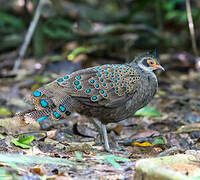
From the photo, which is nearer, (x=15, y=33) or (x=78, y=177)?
(x=78, y=177)

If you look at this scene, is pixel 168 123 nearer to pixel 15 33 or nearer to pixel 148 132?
pixel 148 132

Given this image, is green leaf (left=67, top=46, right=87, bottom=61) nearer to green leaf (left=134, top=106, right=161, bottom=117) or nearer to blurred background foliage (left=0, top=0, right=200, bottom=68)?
blurred background foliage (left=0, top=0, right=200, bottom=68)

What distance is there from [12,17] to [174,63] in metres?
4.34

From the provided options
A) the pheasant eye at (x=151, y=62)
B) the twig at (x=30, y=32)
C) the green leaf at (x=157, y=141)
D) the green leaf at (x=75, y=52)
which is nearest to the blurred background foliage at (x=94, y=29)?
the green leaf at (x=75, y=52)

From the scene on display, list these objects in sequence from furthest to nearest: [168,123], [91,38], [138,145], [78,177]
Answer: [91,38] < [168,123] < [138,145] < [78,177]

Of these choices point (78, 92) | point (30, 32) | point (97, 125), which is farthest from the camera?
point (30, 32)

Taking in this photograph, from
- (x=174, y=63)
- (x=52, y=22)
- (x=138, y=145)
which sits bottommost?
(x=138, y=145)

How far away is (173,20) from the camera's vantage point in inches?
422

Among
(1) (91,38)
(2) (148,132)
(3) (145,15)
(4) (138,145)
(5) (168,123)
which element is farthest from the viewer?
(3) (145,15)

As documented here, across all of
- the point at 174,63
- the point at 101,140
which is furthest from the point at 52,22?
the point at 101,140

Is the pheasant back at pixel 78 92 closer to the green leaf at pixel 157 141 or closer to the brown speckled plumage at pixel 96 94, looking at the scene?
the brown speckled plumage at pixel 96 94

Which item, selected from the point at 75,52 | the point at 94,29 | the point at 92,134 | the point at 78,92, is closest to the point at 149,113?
the point at 92,134

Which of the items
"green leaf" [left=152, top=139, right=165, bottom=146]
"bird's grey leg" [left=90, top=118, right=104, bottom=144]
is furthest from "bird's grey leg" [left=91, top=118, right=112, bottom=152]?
"green leaf" [left=152, top=139, right=165, bottom=146]

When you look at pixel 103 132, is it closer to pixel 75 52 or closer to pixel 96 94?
pixel 96 94
